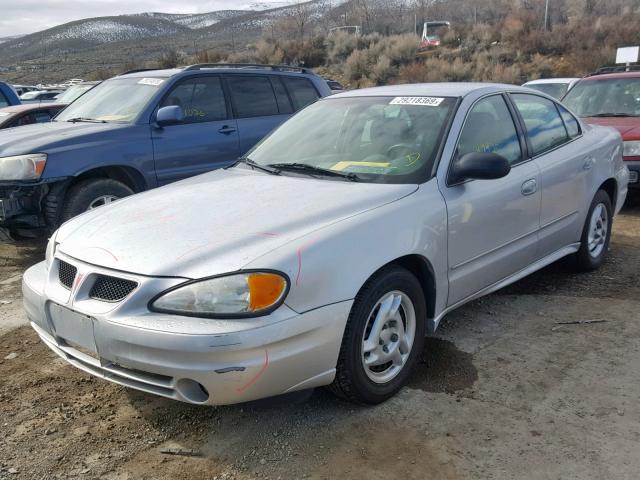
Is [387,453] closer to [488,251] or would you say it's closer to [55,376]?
[488,251]

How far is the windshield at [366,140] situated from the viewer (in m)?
3.61

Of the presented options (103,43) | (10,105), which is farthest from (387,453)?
(103,43)

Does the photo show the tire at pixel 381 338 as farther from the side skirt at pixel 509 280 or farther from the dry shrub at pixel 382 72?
the dry shrub at pixel 382 72

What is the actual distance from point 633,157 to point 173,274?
6.05 meters

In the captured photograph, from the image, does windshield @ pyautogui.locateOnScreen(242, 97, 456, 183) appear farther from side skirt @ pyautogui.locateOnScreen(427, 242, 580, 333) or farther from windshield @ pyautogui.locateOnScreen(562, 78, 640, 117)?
windshield @ pyautogui.locateOnScreen(562, 78, 640, 117)

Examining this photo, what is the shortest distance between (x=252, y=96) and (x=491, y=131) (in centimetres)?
371

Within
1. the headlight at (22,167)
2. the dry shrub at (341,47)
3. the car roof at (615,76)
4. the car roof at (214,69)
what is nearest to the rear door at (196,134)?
the car roof at (214,69)

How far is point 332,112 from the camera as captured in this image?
431 cm

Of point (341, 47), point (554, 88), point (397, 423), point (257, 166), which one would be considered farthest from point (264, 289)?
point (341, 47)

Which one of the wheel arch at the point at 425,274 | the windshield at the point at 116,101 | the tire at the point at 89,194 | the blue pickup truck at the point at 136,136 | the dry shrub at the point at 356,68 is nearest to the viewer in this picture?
the wheel arch at the point at 425,274

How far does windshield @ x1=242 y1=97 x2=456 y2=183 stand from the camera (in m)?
3.61

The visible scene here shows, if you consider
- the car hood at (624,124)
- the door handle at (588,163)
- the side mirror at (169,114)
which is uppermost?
the side mirror at (169,114)

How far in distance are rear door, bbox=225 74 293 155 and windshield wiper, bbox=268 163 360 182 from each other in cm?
297

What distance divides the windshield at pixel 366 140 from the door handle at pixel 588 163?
4.85 ft
